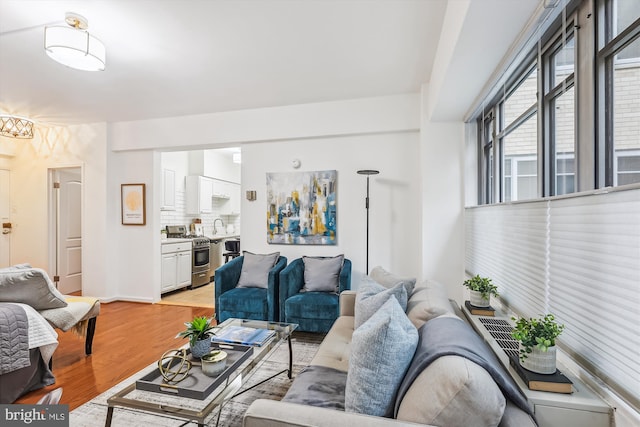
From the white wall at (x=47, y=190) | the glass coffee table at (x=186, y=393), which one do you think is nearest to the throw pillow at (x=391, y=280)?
the glass coffee table at (x=186, y=393)

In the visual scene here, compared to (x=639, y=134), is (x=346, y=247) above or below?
below

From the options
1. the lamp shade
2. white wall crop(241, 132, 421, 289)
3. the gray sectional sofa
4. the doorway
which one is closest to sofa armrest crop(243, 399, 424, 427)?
the gray sectional sofa

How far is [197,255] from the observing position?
19.0 feet

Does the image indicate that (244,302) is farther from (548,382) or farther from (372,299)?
(548,382)

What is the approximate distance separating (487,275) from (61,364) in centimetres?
366

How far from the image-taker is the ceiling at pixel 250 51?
7.02 feet

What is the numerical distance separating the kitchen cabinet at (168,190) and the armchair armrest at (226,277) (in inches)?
101

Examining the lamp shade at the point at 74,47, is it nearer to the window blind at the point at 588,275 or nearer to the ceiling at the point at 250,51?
the ceiling at the point at 250,51

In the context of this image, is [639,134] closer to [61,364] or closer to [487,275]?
[487,275]

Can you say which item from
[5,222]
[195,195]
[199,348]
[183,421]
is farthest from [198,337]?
[5,222]

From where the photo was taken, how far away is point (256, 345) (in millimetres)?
2137

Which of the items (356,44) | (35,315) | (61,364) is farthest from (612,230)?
(61,364)

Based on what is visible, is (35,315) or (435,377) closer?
(435,377)

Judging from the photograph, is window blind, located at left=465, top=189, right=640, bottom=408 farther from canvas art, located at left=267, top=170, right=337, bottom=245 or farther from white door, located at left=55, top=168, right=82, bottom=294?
white door, located at left=55, top=168, right=82, bottom=294
